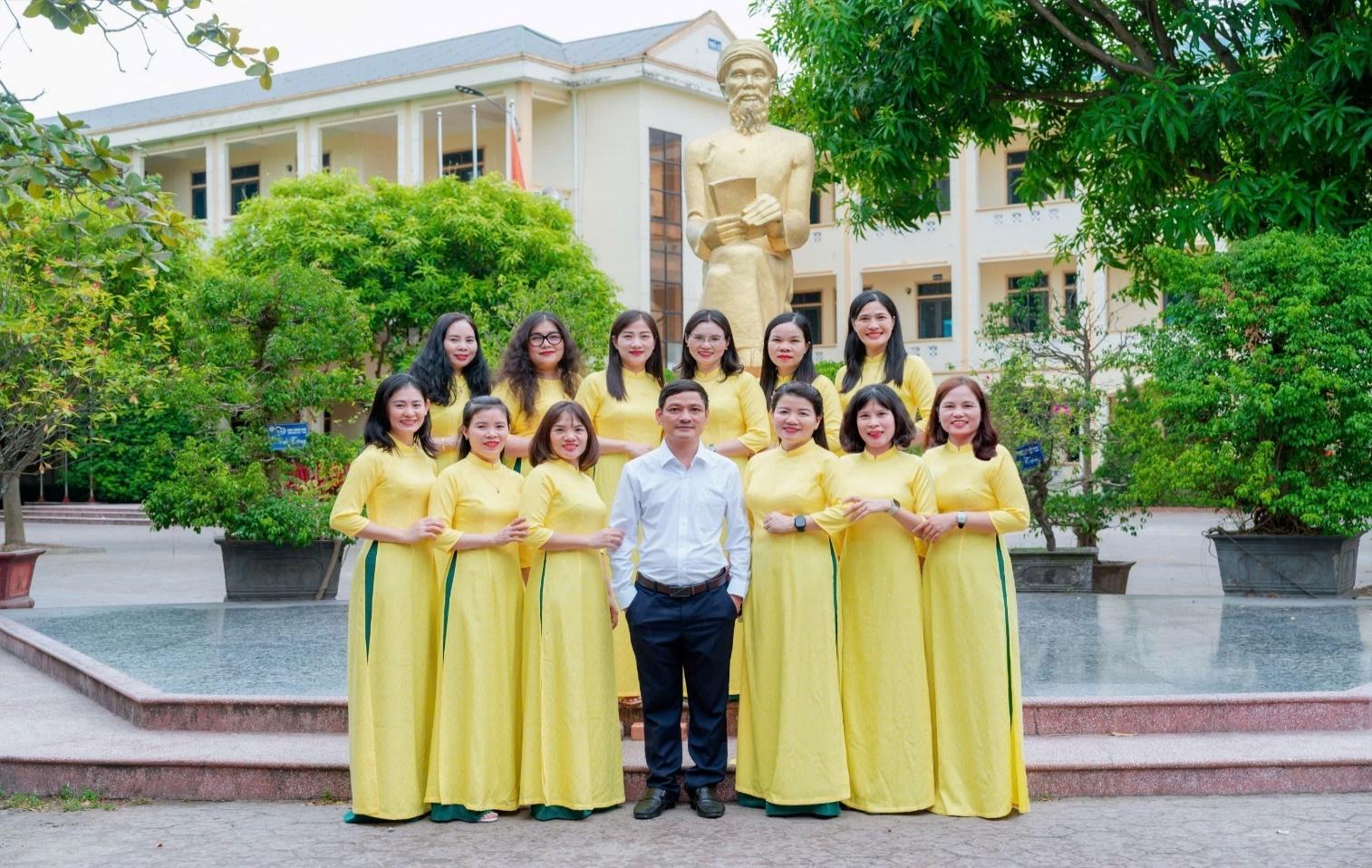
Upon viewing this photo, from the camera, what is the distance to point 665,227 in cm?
3197

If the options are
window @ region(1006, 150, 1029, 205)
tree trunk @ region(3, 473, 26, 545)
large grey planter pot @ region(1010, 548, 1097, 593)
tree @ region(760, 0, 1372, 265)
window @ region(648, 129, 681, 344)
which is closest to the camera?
tree @ region(760, 0, 1372, 265)

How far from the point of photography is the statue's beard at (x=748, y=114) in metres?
7.86

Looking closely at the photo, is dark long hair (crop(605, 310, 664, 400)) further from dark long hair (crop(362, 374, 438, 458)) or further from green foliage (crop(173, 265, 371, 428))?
green foliage (crop(173, 265, 371, 428))

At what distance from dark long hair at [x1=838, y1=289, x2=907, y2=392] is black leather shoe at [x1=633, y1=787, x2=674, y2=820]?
1917 millimetres

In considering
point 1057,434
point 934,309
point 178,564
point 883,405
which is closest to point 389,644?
point 883,405

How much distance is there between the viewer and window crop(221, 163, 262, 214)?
115ft

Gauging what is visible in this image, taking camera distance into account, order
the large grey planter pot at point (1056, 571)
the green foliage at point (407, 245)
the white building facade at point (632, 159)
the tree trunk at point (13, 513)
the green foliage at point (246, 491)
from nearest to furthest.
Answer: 1. the green foliage at point (246, 491)
2. the large grey planter pot at point (1056, 571)
3. the tree trunk at point (13, 513)
4. the green foliage at point (407, 245)
5. the white building facade at point (632, 159)

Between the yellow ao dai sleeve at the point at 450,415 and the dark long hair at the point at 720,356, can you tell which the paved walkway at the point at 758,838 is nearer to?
the yellow ao dai sleeve at the point at 450,415

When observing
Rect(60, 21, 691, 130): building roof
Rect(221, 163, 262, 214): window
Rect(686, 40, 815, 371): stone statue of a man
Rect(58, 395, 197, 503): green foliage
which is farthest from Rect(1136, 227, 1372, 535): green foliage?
Rect(221, 163, 262, 214): window

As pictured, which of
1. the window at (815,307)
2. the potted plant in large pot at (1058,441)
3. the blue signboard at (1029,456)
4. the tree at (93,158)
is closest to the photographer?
the tree at (93,158)

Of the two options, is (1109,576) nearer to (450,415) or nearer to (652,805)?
(450,415)

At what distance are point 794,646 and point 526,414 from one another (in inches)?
61.8

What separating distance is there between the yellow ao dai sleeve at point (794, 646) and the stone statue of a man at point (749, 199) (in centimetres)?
238

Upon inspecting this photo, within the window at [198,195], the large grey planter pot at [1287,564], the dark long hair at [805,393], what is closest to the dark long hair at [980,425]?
the dark long hair at [805,393]
